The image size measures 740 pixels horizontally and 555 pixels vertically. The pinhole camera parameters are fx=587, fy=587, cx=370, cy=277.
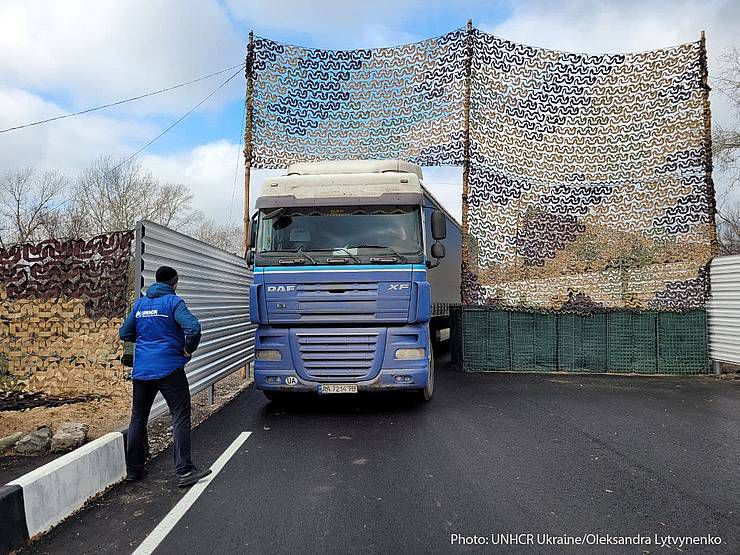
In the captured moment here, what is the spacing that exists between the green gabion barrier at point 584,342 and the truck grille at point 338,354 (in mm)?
5267

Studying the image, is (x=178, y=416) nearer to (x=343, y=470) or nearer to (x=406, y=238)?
(x=343, y=470)

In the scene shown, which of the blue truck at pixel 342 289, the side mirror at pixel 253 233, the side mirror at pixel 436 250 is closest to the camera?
the blue truck at pixel 342 289

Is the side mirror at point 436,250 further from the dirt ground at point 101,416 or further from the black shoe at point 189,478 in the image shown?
the black shoe at point 189,478

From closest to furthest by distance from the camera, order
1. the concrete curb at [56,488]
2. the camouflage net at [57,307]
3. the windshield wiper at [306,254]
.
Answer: the concrete curb at [56,488] < the windshield wiper at [306,254] < the camouflage net at [57,307]

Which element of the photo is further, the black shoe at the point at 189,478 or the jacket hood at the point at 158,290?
the jacket hood at the point at 158,290

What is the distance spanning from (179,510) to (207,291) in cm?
427

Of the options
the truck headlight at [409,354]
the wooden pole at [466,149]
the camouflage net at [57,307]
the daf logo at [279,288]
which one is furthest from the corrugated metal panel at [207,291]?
the wooden pole at [466,149]

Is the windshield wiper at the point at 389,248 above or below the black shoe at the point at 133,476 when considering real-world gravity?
above

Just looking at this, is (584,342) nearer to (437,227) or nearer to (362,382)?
(437,227)

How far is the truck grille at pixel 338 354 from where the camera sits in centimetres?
774

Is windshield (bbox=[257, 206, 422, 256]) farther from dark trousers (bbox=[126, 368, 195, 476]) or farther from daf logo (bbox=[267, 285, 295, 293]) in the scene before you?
dark trousers (bbox=[126, 368, 195, 476])

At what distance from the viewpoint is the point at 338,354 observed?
25.5 feet

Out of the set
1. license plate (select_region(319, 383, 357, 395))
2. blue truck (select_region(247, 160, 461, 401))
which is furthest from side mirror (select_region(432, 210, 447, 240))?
license plate (select_region(319, 383, 357, 395))

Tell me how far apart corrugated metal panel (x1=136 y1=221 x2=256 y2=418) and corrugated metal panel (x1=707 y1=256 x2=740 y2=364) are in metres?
9.58
